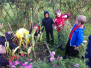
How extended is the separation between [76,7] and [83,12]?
47 centimetres

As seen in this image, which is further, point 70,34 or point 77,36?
point 70,34

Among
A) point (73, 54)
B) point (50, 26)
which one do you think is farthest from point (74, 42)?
point (50, 26)

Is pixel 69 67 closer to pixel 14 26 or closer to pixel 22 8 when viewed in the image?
pixel 22 8

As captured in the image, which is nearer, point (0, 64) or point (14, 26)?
point (0, 64)

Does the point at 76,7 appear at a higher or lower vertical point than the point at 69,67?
higher

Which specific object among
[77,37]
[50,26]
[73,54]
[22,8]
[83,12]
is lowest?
[73,54]

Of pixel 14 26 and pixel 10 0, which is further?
pixel 14 26

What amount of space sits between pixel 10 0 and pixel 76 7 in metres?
2.89

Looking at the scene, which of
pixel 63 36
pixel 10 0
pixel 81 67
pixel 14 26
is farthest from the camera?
pixel 14 26

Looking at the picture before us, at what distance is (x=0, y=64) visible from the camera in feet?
6.36

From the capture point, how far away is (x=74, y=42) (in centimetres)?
214

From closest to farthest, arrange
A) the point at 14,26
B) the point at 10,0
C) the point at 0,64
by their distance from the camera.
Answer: the point at 0,64 → the point at 10,0 → the point at 14,26

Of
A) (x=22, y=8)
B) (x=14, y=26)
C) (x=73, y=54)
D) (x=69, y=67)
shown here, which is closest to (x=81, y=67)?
(x=69, y=67)

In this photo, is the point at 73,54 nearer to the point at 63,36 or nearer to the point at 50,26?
the point at 63,36
